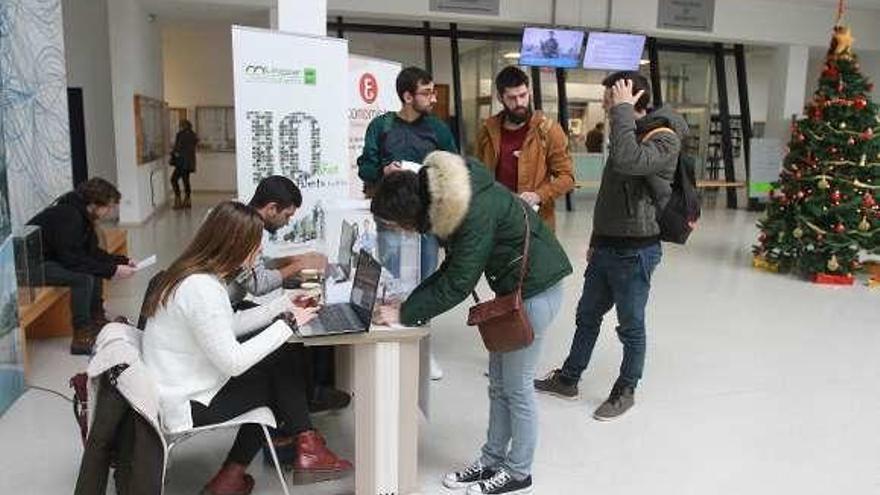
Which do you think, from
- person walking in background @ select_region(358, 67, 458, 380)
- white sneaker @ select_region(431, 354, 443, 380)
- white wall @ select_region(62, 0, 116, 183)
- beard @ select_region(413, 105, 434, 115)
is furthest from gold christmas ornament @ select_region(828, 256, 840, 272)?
white wall @ select_region(62, 0, 116, 183)

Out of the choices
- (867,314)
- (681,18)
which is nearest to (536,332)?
(867,314)

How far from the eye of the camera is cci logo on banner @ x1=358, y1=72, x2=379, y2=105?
4.90 meters

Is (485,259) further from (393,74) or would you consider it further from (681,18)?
(681,18)

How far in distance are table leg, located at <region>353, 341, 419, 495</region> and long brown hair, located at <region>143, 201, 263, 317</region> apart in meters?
0.47

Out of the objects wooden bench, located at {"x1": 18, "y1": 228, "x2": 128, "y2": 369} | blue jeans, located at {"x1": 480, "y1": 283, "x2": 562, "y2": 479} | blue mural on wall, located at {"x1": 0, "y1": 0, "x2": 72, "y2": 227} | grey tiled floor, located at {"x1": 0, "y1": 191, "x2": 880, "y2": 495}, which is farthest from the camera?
blue mural on wall, located at {"x1": 0, "y1": 0, "x2": 72, "y2": 227}

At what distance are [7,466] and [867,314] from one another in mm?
5164

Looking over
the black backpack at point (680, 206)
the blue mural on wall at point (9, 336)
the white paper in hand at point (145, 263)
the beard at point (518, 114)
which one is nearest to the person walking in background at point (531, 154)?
the beard at point (518, 114)

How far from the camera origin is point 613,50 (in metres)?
9.53

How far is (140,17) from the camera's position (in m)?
8.33

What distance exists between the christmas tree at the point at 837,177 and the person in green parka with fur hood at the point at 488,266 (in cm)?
446

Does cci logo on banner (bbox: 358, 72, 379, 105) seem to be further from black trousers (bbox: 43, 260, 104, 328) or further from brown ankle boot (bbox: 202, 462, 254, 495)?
brown ankle boot (bbox: 202, 462, 254, 495)

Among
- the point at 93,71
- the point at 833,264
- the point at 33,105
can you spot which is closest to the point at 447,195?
the point at 33,105

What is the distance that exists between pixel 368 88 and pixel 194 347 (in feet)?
10.9

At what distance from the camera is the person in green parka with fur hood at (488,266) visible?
195 centimetres
